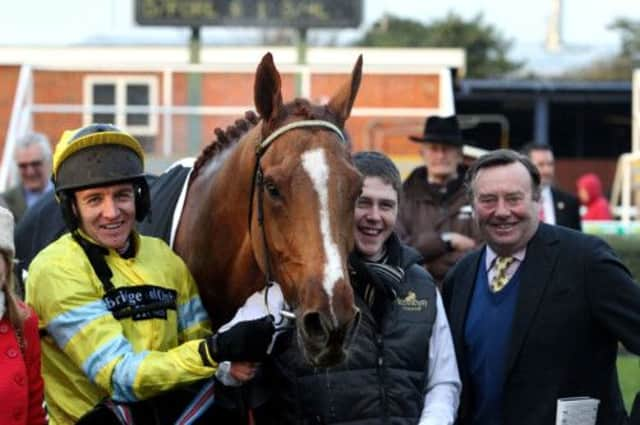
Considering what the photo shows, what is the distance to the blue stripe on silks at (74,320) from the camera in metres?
3.63

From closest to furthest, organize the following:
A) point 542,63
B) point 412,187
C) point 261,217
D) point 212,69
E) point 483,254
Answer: point 261,217 < point 483,254 < point 412,187 < point 212,69 < point 542,63

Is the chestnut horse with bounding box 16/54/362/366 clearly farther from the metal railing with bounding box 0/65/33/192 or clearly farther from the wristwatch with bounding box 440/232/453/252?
the metal railing with bounding box 0/65/33/192

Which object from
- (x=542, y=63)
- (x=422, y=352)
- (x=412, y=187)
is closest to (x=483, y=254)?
(x=422, y=352)

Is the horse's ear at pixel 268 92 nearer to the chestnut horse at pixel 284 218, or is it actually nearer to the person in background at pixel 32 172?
the chestnut horse at pixel 284 218

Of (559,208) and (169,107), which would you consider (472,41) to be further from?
(559,208)

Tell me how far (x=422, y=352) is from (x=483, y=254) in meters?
0.70

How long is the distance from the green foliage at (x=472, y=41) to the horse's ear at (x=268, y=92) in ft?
122

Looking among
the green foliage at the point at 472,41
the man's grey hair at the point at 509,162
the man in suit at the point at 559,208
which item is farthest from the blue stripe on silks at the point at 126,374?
the green foliage at the point at 472,41

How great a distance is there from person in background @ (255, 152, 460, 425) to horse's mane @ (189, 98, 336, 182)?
1.01 feet

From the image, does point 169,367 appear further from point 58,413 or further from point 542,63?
point 542,63

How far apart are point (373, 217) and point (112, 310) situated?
854 millimetres

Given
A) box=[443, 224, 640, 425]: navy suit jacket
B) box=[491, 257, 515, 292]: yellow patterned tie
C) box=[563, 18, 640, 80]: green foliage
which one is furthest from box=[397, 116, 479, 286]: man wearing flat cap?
box=[563, 18, 640, 80]: green foliage

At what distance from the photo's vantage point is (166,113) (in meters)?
15.2

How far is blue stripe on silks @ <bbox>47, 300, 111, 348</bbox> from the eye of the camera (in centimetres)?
363
